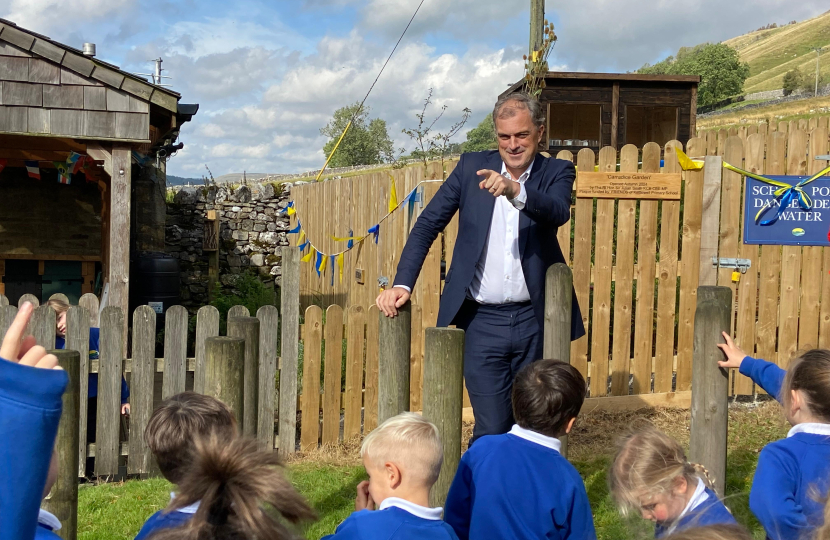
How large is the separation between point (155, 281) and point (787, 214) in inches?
303

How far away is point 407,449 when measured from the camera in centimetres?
194

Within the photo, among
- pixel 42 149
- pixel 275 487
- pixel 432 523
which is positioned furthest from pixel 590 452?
pixel 42 149

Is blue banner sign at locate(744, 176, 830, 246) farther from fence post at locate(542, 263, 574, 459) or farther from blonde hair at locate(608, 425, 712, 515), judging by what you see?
blonde hair at locate(608, 425, 712, 515)

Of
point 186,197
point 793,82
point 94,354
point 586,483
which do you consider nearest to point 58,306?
point 94,354

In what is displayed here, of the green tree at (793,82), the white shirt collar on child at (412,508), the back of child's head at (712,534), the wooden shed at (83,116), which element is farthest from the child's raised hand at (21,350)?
the green tree at (793,82)

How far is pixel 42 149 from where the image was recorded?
9984 millimetres

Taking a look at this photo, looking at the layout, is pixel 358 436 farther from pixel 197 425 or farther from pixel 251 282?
pixel 251 282

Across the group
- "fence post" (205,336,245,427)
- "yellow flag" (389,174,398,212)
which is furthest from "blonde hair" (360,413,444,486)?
"yellow flag" (389,174,398,212)

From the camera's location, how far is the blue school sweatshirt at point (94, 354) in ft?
17.2

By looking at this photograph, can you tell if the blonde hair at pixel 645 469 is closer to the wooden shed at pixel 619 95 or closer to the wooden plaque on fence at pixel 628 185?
the wooden plaque on fence at pixel 628 185

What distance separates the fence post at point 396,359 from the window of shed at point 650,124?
17.1 metres

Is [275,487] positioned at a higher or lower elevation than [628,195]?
lower

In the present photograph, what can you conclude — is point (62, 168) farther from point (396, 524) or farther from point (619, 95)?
point (619, 95)

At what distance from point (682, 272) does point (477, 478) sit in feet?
14.2
